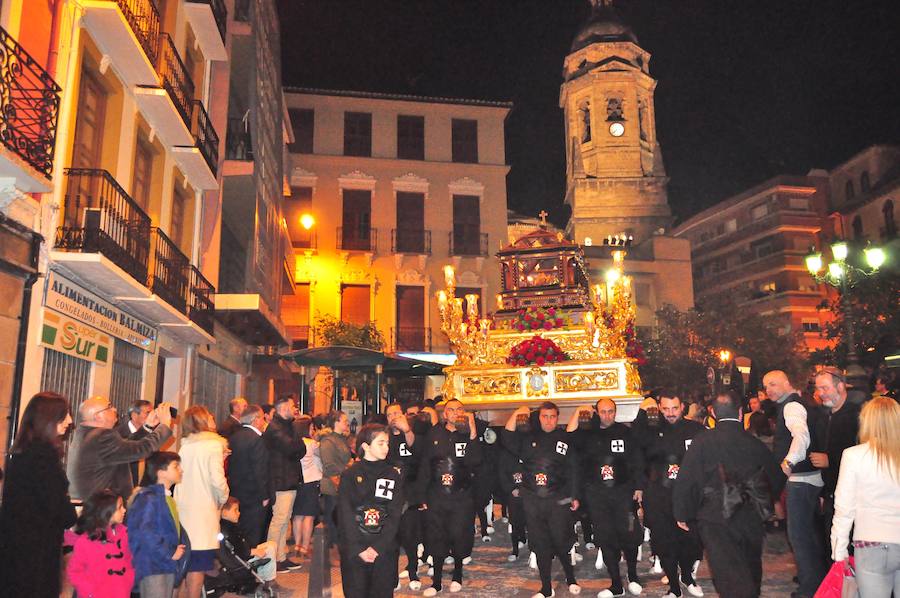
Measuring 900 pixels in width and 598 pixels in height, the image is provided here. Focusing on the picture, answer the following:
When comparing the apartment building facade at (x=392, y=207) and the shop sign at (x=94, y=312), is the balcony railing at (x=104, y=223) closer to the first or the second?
the shop sign at (x=94, y=312)

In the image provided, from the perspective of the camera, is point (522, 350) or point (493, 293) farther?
point (493, 293)

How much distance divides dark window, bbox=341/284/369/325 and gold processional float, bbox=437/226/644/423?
15190 millimetres

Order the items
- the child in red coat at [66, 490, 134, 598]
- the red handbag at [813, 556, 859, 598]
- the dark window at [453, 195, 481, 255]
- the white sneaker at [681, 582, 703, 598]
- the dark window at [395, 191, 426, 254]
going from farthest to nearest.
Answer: the dark window at [453, 195, 481, 255], the dark window at [395, 191, 426, 254], the white sneaker at [681, 582, 703, 598], the child in red coat at [66, 490, 134, 598], the red handbag at [813, 556, 859, 598]

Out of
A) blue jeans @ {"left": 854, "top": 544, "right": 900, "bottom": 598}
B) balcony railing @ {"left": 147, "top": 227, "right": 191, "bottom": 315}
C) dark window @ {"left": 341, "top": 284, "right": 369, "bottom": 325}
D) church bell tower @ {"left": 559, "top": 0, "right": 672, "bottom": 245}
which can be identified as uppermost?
church bell tower @ {"left": 559, "top": 0, "right": 672, "bottom": 245}

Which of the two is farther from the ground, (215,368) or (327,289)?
(327,289)

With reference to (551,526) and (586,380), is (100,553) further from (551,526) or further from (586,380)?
(586,380)

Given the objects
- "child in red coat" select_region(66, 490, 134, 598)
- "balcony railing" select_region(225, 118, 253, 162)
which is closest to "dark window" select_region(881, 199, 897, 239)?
"balcony railing" select_region(225, 118, 253, 162)

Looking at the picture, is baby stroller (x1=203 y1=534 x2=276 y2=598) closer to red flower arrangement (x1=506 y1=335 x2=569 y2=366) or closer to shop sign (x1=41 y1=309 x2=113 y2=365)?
shop sign (x1=41 y1=309 x2=113 y2=365)

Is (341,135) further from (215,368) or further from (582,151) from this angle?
(582,151)

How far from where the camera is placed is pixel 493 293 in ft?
104

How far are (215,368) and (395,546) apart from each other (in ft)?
44.2

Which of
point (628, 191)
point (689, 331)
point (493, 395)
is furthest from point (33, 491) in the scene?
point (628, 191)

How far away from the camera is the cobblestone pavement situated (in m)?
7.92

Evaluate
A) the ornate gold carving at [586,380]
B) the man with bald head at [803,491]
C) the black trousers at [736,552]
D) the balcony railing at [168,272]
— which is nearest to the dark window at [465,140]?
the balcony railing at [168,272]
